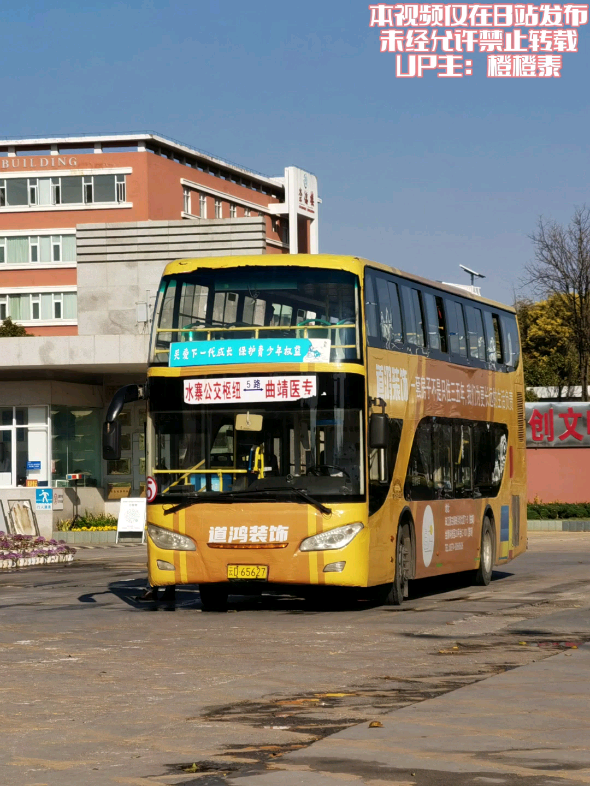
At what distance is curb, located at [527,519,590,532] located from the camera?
137ft

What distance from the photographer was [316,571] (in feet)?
54.3

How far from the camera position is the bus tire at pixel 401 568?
59.8ft

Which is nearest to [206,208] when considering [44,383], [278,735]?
[44,383]

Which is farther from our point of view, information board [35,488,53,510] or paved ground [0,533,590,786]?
information board [35,488,53,510]

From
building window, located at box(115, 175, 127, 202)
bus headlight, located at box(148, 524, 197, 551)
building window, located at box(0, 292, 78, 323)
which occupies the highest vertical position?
building window, located at box(115, 175, 127, 202)

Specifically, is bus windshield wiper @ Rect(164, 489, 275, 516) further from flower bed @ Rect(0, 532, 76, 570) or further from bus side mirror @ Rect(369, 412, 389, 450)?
flower bed @ Rect(0, 532, 76, 570)

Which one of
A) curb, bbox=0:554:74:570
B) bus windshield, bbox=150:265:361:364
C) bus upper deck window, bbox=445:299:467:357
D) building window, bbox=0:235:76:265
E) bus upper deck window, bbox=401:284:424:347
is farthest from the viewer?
building window, bbox=0:235:76:265

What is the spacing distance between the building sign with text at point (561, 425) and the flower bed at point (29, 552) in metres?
23.6

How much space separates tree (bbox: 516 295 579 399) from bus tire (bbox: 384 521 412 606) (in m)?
68.4

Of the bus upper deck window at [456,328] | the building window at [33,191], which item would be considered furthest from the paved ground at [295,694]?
the building window at [33,191]

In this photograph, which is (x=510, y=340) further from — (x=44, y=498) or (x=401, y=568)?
(x=44, y=498)

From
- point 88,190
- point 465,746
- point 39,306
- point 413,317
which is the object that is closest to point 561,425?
point 413,317

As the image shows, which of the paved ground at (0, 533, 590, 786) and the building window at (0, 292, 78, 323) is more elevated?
the building window at (0, 292, 78, 323)

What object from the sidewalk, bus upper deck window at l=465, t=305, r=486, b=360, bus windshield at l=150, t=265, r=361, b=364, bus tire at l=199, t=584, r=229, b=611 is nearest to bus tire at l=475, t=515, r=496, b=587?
bus upper deck window at l=465, t=305, r=486, b=360
